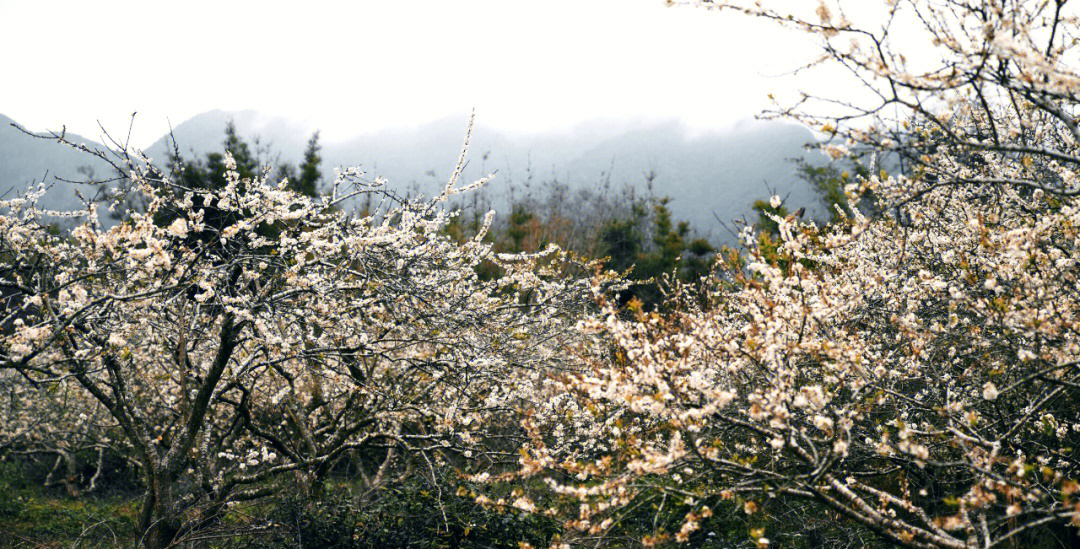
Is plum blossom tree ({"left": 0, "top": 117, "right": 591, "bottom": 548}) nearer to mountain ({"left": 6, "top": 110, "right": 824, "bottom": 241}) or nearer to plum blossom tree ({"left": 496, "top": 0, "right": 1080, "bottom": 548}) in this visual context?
plum blossom tree ({"left": 496, "top": 0, "right": 1080, "bottom": 548})

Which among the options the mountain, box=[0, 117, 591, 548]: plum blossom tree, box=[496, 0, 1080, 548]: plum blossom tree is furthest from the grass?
the mountain

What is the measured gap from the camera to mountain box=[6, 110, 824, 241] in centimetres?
7419

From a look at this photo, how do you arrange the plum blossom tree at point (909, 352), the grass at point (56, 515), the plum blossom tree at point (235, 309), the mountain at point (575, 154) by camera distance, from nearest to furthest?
the plum blossom tree at point (909, 352), the plum blossom tree at point (235, 309), the grass at point (56, 515), the mountain at point (575, 154)

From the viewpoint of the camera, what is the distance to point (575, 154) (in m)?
115

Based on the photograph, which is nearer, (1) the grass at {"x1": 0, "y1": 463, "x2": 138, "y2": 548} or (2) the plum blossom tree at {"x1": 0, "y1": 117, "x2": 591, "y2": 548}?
(2) the plum blossom tree at {"x1": 0, "y1": 117, "x2": 591, "y2": 548}

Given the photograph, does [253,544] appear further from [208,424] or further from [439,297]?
[439,297]

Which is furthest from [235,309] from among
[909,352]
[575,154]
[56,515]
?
[575,154]

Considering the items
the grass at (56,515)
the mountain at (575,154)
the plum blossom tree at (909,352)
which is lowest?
the grass at (56,515)

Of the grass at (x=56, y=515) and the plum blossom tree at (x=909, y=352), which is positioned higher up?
the plum blossom tree at (x=909, y=352)

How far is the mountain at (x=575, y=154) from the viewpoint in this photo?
243ft

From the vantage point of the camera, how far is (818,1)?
239 centimetres

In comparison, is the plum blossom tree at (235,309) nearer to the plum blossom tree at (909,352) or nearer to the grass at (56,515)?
the plum blossom tree at (909,352)

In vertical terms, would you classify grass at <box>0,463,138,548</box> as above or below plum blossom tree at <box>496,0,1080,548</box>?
below

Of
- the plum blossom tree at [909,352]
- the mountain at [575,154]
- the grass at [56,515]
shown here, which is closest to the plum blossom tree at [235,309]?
the plum blossom tree at [909,352]
